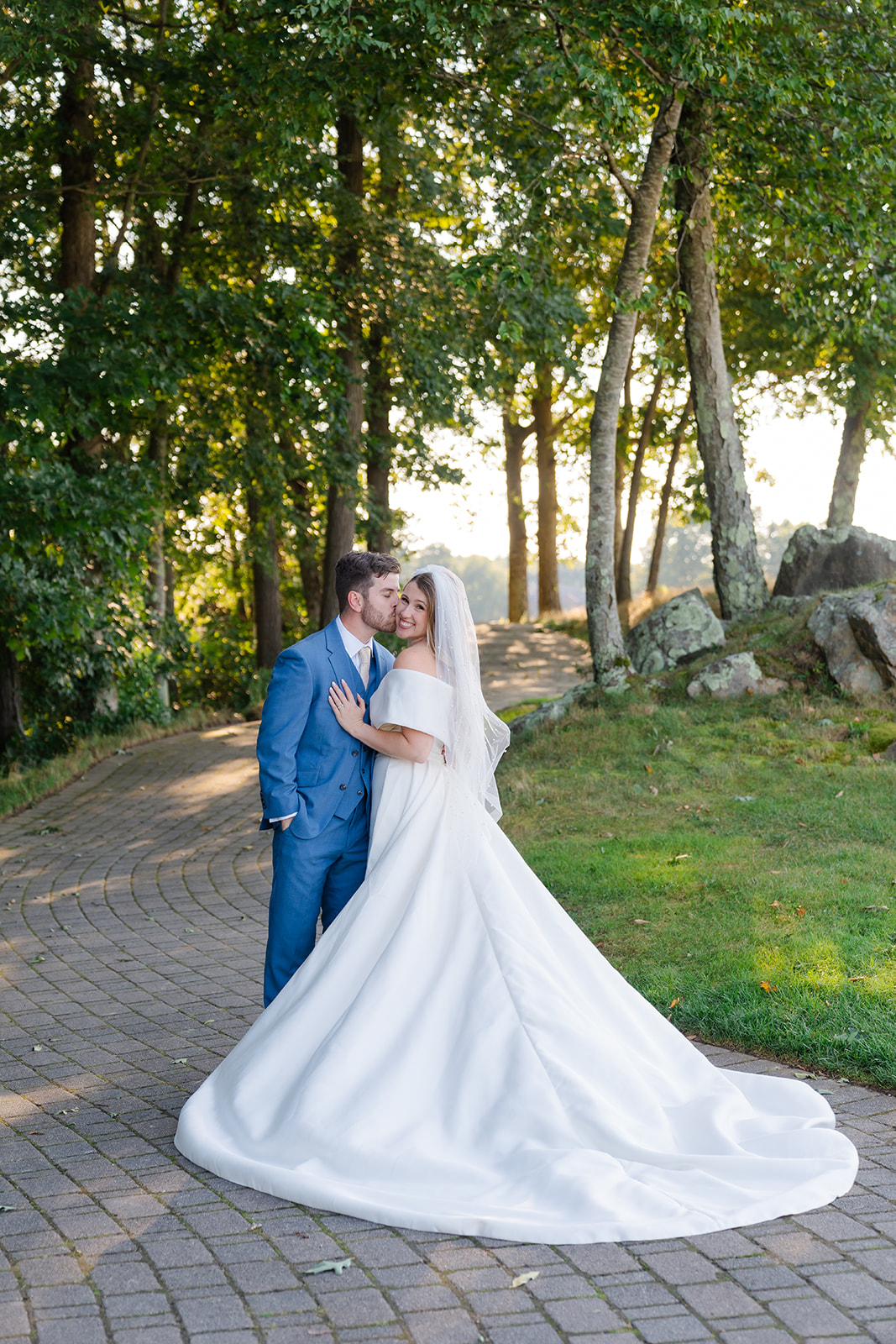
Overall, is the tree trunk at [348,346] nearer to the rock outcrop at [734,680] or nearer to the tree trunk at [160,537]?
the tree trunk at [160,537]

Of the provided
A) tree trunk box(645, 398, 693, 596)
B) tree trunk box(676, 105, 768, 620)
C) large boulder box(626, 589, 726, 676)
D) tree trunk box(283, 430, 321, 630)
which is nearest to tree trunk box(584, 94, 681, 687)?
large boulder box(626, 589, 726, 676)

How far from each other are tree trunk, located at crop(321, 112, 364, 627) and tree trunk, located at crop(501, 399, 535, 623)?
12227 mm

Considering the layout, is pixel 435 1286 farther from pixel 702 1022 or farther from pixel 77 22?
pixel 77 22

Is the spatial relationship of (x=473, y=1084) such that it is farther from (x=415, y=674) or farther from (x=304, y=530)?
(x=304, y=530)

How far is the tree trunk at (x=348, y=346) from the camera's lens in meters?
16.1

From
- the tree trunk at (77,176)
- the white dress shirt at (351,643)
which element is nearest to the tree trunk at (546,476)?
the tree trunk at (77,176)

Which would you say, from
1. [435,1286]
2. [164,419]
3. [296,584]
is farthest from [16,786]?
[296,584]

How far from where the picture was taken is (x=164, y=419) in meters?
16.8

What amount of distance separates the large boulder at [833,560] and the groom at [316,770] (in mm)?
11164

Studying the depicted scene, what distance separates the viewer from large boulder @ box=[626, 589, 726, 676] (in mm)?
13828

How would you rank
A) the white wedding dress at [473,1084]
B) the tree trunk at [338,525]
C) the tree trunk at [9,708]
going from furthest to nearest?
the tree trunk at [338,525] → the tree trunk at [9,708] → the white wedding dress at [473,1084]

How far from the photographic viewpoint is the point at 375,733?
15.6ft

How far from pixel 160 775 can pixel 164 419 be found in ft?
18.4

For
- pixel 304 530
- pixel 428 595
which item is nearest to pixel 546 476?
pixel 304 530
